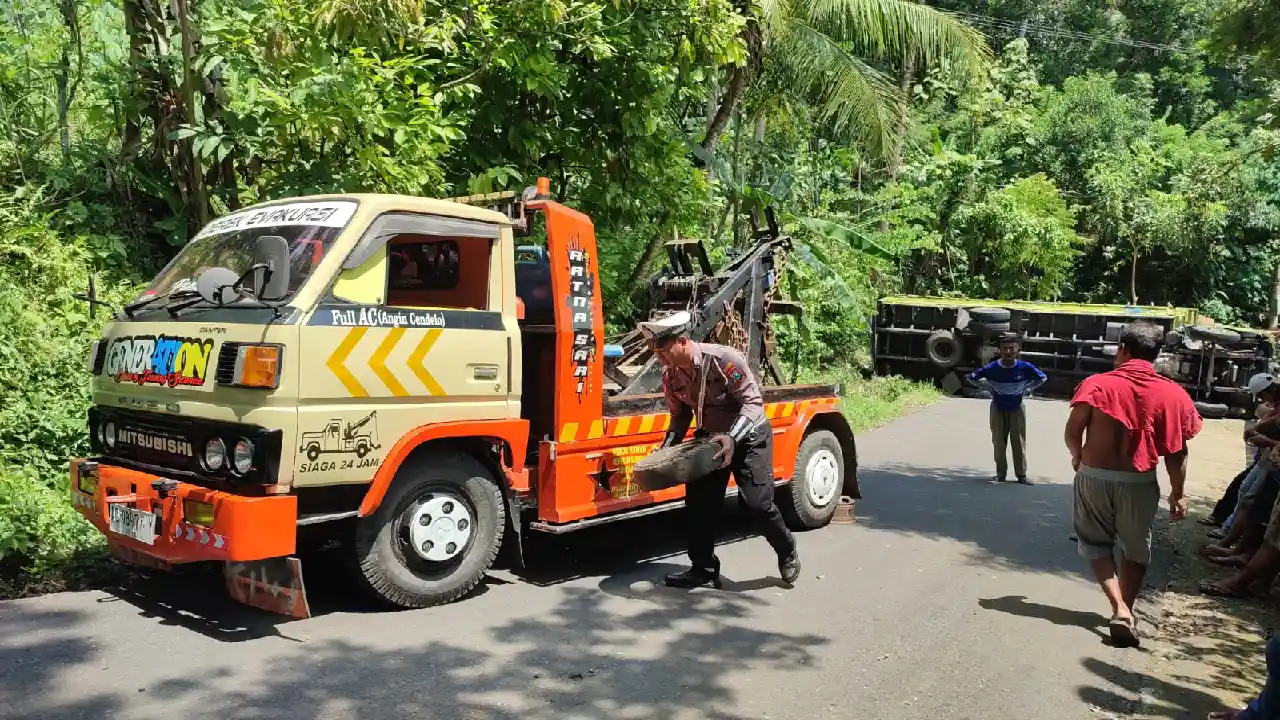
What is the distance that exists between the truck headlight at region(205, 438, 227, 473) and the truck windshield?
0.77 m

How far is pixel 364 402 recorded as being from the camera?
205 inches

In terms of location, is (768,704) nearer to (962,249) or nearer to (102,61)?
(102,61)

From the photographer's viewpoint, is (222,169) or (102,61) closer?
(222,169)

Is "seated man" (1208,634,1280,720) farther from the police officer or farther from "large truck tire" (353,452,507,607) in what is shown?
"large truck tire" (353,452,507,607)

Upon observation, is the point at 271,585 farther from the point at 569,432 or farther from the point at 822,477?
the point at 822,477

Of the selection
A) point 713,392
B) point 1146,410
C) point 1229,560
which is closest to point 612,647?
point 713,392

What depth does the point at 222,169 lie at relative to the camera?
9.20 metres

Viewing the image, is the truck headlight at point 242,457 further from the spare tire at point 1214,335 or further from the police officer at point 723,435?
the spare tire at point 1214,335

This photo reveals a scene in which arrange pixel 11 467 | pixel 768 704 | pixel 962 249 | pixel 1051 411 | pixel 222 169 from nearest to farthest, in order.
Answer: pixel 768 704 < pixel 11 467 < pixel 222 169 < pixel 1051 411 < pixel 962 249

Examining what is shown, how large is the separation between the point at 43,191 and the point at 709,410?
670 cm

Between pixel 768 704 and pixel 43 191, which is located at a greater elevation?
pixel 43 191

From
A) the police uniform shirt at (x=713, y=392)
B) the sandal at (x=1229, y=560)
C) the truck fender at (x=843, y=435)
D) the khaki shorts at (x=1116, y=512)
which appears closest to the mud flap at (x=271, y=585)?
the police uniform shirt at (x=713, y=392)

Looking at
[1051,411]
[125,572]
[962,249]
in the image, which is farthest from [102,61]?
[962,249]

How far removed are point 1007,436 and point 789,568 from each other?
5.11 meters
